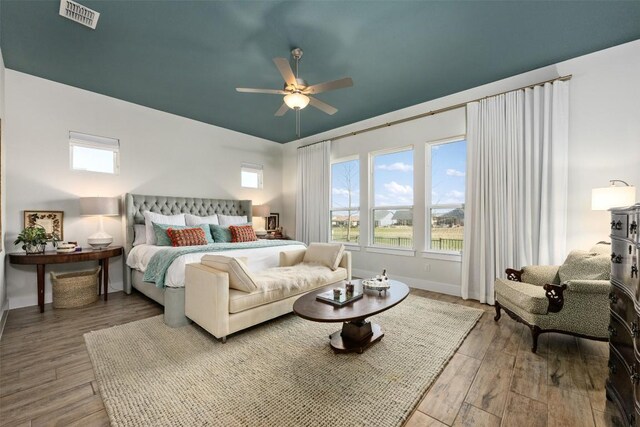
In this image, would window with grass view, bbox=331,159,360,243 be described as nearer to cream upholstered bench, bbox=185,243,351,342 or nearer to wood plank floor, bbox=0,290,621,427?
cream upholstered bench, bbox=185,243,351,342

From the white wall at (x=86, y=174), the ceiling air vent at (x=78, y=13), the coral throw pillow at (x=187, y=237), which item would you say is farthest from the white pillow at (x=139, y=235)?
the ceiling air vent at (x=78, y=13)

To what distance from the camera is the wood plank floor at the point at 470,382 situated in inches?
62.9

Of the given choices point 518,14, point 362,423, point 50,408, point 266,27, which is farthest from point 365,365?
point 518,14

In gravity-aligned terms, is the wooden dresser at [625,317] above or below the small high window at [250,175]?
below

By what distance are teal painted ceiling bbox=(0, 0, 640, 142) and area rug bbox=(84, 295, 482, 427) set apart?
294 centimetres

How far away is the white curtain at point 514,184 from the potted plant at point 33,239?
5.49m

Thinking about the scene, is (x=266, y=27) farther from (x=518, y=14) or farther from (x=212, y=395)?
(x=212, y=395)

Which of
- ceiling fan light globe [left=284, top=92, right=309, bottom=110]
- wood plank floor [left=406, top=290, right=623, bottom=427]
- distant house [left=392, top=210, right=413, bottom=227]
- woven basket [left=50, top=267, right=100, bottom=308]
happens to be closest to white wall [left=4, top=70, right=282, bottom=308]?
woven basket [left=50, top=267, right=100, bottom=308]

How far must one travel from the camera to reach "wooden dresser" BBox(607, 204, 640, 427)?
4.41ft

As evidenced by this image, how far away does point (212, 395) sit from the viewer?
5.81ft

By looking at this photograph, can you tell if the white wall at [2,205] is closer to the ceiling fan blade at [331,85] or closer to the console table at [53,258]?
the console table at [53,258]

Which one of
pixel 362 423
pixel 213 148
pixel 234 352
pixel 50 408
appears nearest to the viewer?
pixel 362 423

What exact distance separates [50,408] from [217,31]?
126 inches

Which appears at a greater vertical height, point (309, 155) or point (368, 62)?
point (368, 62)
